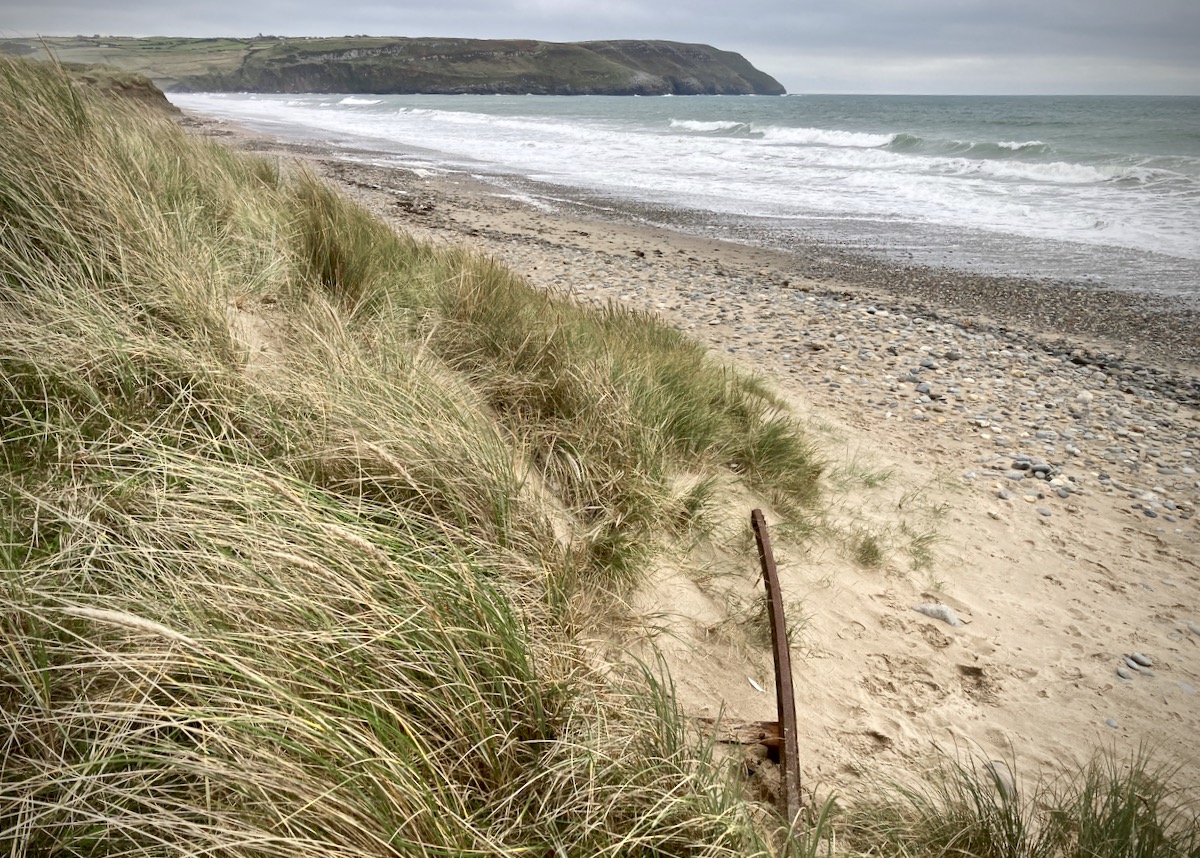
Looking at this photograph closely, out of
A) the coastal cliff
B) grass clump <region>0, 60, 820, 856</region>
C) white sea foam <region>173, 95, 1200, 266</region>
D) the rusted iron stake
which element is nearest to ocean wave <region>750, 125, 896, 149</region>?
white sea foam <region>173, 95, 1200, 266</region>

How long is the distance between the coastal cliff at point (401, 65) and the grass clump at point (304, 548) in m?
111

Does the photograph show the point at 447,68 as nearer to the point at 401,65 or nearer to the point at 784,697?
the point at 401,65

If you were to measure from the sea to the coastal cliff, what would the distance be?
87.6 meters

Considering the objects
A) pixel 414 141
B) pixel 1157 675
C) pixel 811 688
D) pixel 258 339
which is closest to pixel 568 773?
pixel 811 688

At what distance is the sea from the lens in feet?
39.4

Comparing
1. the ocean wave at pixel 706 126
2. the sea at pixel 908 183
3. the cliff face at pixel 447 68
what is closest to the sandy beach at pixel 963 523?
the sea at pixel 908 183

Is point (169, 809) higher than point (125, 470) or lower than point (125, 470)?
lower

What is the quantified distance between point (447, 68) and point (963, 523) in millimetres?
126858

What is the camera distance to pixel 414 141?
29344 mm

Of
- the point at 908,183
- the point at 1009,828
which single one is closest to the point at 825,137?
the point at 908,183

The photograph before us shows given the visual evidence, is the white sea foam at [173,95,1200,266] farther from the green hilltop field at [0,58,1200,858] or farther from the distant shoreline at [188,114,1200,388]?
the green hilltop field at [0,58,1200,858]

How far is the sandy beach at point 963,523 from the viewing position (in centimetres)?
263

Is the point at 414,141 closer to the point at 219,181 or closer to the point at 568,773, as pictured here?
the point at 219,181

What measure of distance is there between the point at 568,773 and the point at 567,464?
5.41ft
